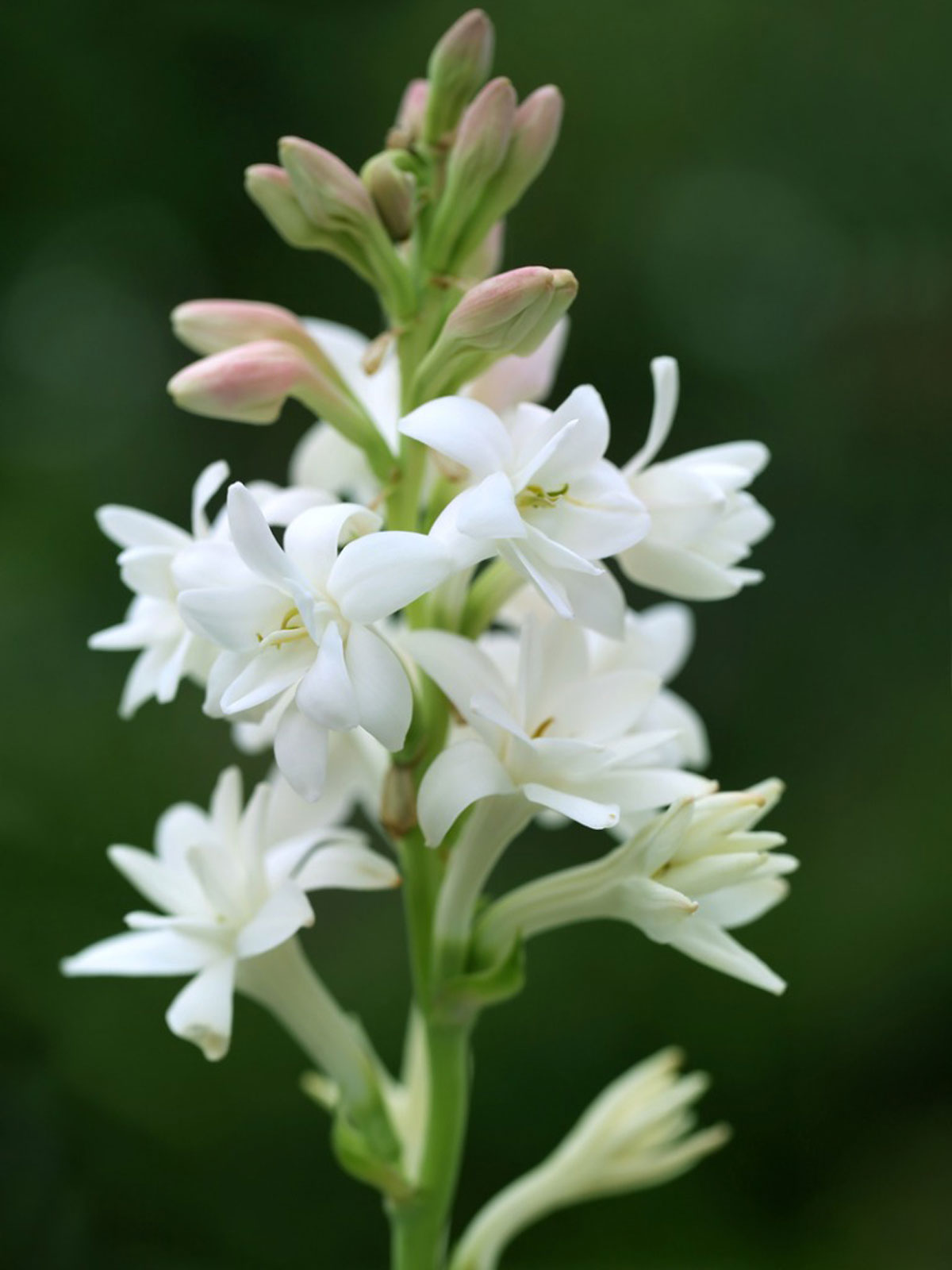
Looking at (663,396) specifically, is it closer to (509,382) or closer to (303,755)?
(509,382)

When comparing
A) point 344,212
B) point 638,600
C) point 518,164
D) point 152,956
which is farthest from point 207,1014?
point 638,600

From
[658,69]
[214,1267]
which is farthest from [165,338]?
[214,1267]

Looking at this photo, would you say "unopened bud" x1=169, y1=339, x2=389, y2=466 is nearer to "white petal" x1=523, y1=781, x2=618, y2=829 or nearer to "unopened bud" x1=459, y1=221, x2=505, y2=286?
"unopened bud" x1=459, y1=221, x2=505, y2=286

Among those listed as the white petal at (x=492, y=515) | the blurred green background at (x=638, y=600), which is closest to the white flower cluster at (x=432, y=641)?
the white petal at (x=492, y=515)

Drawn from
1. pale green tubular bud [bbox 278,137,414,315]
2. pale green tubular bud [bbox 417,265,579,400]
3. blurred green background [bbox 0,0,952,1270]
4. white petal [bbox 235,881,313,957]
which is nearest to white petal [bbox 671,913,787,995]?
white petal [bbox 235,881,313,957]

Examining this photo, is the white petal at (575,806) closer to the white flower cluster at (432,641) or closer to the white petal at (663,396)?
the white flower cluster at (432,641)

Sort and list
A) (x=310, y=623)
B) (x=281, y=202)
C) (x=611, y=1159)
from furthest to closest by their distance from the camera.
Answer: (x=611, y=1159) < (x=281, y=202) < (x=310, y=623)
